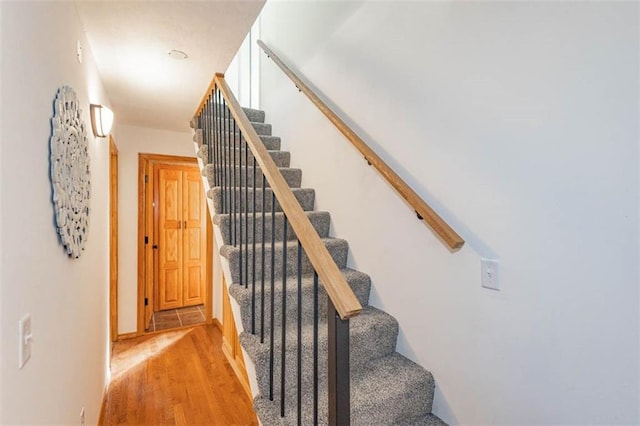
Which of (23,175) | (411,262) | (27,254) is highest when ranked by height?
(23,175)

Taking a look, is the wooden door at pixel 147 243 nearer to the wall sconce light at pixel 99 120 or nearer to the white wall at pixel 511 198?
the wall sconce light at pixel 99 120

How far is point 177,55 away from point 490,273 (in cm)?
224

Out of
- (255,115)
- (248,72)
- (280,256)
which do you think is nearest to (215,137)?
(280,256)

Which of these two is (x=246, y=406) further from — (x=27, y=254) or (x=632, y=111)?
(x=632, y=111)

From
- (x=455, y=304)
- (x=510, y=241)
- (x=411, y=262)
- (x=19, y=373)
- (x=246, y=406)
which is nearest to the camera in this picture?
(x=19, y=373)

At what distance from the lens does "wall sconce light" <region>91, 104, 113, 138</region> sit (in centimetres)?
195

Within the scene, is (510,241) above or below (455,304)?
above

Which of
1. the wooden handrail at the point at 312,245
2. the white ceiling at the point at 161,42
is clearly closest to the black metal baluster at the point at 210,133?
the white ceiling at the point at 161,42

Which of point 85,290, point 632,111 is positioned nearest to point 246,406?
point 85,290

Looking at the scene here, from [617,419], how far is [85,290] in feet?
8.03

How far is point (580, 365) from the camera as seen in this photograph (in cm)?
109

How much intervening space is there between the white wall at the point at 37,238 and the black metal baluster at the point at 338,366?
0.80 metres

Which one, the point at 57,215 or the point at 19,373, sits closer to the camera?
the point at 19,373

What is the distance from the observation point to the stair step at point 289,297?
1.64 meters
